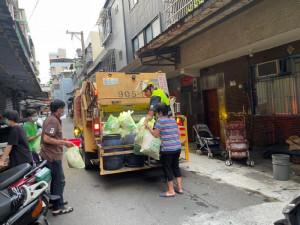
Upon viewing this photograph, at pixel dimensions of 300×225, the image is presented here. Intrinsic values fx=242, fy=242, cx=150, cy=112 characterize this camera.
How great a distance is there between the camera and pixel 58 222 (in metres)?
3.71

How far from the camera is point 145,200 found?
4.32 meters

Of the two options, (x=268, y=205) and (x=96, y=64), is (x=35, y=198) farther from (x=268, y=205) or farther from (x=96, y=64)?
(x=96, y=64)

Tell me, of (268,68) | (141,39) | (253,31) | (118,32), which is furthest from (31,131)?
(118,32)

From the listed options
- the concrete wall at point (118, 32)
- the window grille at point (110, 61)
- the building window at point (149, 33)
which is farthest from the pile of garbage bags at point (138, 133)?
the window grille at point (110, 61)

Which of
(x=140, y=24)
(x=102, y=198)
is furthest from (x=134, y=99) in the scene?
(x=140, y=24)

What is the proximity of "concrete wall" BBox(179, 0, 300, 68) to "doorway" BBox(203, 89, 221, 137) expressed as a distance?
7.13 ft

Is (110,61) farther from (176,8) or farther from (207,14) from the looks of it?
(207,14)

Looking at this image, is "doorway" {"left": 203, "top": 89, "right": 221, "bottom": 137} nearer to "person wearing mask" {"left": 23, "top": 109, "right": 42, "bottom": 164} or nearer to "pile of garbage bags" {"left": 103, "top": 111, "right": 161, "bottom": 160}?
"pile of garbage bags" {"left": 103, "top": 111, "right": 161, "bottom": 160}

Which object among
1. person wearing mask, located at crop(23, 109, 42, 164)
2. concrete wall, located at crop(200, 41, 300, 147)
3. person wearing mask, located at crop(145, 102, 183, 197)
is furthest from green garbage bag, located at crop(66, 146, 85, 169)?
concrete wall, located at crop(200, 41, 300, 147)

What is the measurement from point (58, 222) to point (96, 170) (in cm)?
277

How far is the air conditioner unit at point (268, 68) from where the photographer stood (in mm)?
6548

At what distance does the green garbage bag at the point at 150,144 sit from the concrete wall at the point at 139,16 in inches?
292

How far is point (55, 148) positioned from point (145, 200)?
1798mm

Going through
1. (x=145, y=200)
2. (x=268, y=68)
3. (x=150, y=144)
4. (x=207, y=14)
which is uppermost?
(x=207, y=14)
